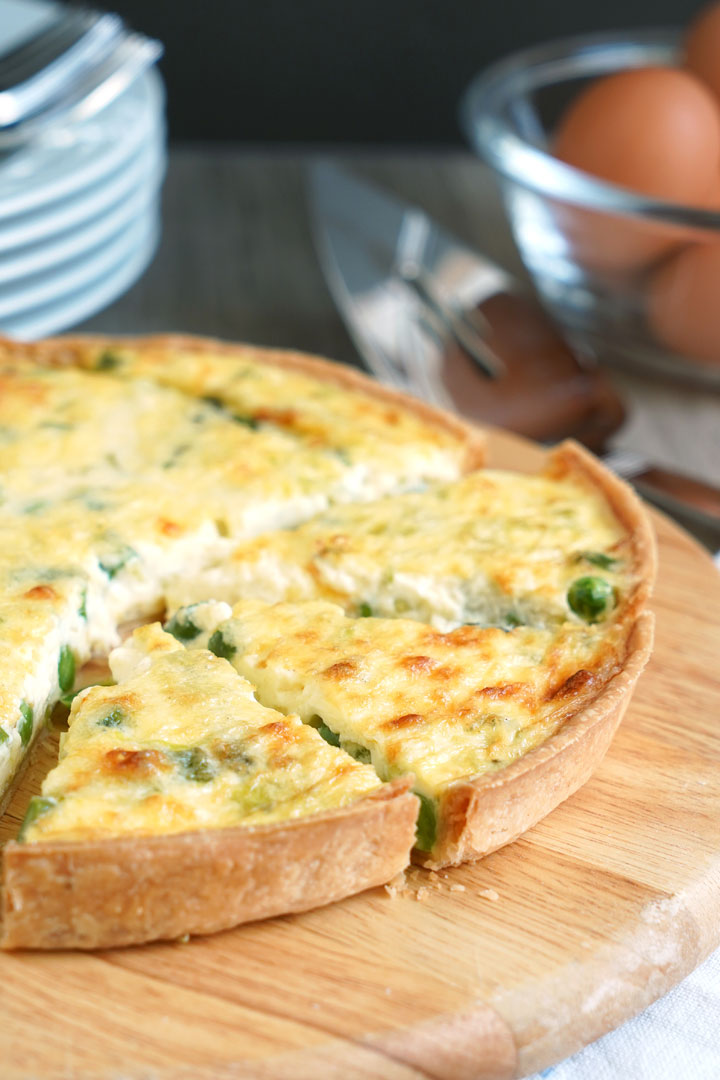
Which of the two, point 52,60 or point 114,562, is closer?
point 114,562

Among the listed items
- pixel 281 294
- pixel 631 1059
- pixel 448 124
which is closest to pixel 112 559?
pixel 631 1059

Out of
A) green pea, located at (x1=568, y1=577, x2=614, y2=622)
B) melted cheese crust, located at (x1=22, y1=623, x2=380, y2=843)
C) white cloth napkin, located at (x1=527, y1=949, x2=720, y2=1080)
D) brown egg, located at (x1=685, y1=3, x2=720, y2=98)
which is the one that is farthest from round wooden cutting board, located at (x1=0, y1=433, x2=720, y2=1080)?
brown egg, located at (x1=685, y1=3, x2=720, y2=98)

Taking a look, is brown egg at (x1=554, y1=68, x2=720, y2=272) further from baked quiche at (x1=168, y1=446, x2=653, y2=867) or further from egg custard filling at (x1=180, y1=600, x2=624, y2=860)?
egg custard filling at (x1=180, y1=600, x2=624, y2=860)

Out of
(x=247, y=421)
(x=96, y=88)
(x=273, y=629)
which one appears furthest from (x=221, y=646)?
(x=96, y=88)

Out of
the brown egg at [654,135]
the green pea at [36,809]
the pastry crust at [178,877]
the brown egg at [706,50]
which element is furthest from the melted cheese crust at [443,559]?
the brown egg at [706,50]

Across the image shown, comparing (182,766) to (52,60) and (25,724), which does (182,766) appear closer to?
(25,724)

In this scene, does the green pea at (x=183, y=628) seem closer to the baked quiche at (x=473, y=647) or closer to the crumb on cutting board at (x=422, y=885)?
the baked quiche at (x=473, y=647)
